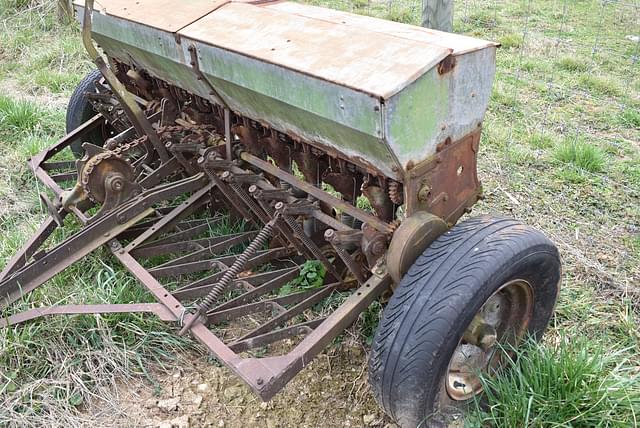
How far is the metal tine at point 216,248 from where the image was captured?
9.91 feet

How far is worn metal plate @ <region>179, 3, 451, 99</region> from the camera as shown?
1.96 m

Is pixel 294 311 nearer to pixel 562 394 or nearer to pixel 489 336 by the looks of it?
pixel 489 336

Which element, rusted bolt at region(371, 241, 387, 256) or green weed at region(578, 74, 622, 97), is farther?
green weed at region(578, 74, 622, 97)

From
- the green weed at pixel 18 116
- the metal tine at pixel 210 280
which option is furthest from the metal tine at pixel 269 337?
the green weed at pixel 18 116

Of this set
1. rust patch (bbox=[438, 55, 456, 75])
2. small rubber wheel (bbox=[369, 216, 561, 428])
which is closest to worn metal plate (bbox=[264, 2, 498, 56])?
rust patch (bbox=[438, 55, 456, 75])

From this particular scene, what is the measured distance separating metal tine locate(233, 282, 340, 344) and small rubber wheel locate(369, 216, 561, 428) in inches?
21.3

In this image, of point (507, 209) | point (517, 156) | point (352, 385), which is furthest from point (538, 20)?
point (352, 385)

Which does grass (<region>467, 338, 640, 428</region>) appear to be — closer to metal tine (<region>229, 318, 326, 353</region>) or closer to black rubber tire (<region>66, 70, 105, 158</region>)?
metal tine (<region>229, 318, 326, 353</region>)

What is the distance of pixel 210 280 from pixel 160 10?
1.40 meters

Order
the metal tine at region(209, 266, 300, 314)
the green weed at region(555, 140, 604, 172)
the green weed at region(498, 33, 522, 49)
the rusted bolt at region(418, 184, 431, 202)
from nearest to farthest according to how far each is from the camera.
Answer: the rusted bolt at region(418, 184, 431, 202) → the metal tine at region(209, 266, 300, 314) → the green weed at region(555, 140, 604, 172) → the green weed at region(498, 33, 522, 49)

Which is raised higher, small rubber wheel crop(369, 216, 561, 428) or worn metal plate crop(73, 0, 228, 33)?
worn metal plate crop(73, 0, 228, 33)

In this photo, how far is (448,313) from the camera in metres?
1.96

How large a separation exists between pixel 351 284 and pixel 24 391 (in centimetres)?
152

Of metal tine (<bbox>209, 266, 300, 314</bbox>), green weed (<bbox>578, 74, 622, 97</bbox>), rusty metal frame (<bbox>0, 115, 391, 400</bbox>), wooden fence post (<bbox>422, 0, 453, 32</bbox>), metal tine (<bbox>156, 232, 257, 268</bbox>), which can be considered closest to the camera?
rusty metal frame (<bbox>0, 115, 391, 400</bbox>)
